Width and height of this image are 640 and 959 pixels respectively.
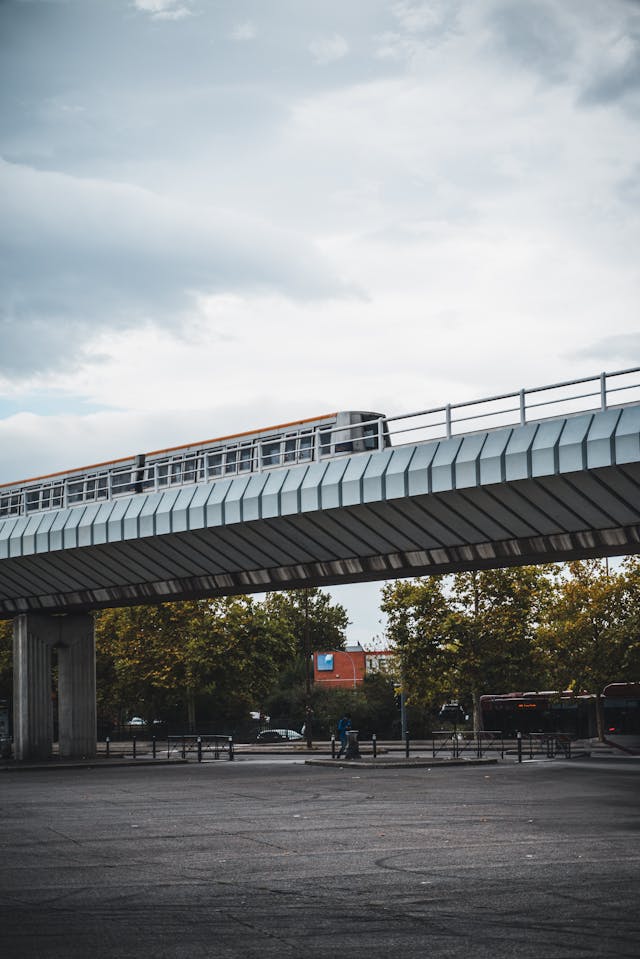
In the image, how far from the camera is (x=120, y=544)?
40.8 metres

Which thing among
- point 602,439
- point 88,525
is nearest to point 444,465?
point 602,439

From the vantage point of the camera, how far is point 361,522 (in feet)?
113

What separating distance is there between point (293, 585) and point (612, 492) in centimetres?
1543

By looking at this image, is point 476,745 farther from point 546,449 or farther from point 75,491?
point 546,449

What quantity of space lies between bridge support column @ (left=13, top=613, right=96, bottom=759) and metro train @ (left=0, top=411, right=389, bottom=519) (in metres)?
5.20

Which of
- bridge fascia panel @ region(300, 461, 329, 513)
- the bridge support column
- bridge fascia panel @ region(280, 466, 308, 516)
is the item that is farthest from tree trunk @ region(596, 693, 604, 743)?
bridge fascia panel @ region(300, 461, 329, 513)

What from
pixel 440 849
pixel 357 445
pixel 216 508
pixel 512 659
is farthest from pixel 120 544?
pixel 440 849

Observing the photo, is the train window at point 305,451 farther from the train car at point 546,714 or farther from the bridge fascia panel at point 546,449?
the train car at point 546,714

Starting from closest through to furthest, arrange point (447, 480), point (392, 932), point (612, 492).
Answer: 1. point (392, 932)
2. point (612, 492)
3. point (447, 480)

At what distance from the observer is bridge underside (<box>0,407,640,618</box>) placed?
28797mm

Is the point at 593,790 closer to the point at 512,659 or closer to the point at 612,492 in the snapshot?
the point at 612,492

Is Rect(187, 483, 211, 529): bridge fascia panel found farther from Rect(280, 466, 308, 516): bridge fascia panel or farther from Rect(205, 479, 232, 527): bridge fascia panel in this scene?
Rect(280, 466, 308, 516): bridge fascia panel

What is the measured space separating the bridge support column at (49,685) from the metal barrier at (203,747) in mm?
3841

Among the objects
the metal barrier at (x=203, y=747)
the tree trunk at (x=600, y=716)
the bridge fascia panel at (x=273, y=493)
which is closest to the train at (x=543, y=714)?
the tree trunk at (x=600, y=716)
